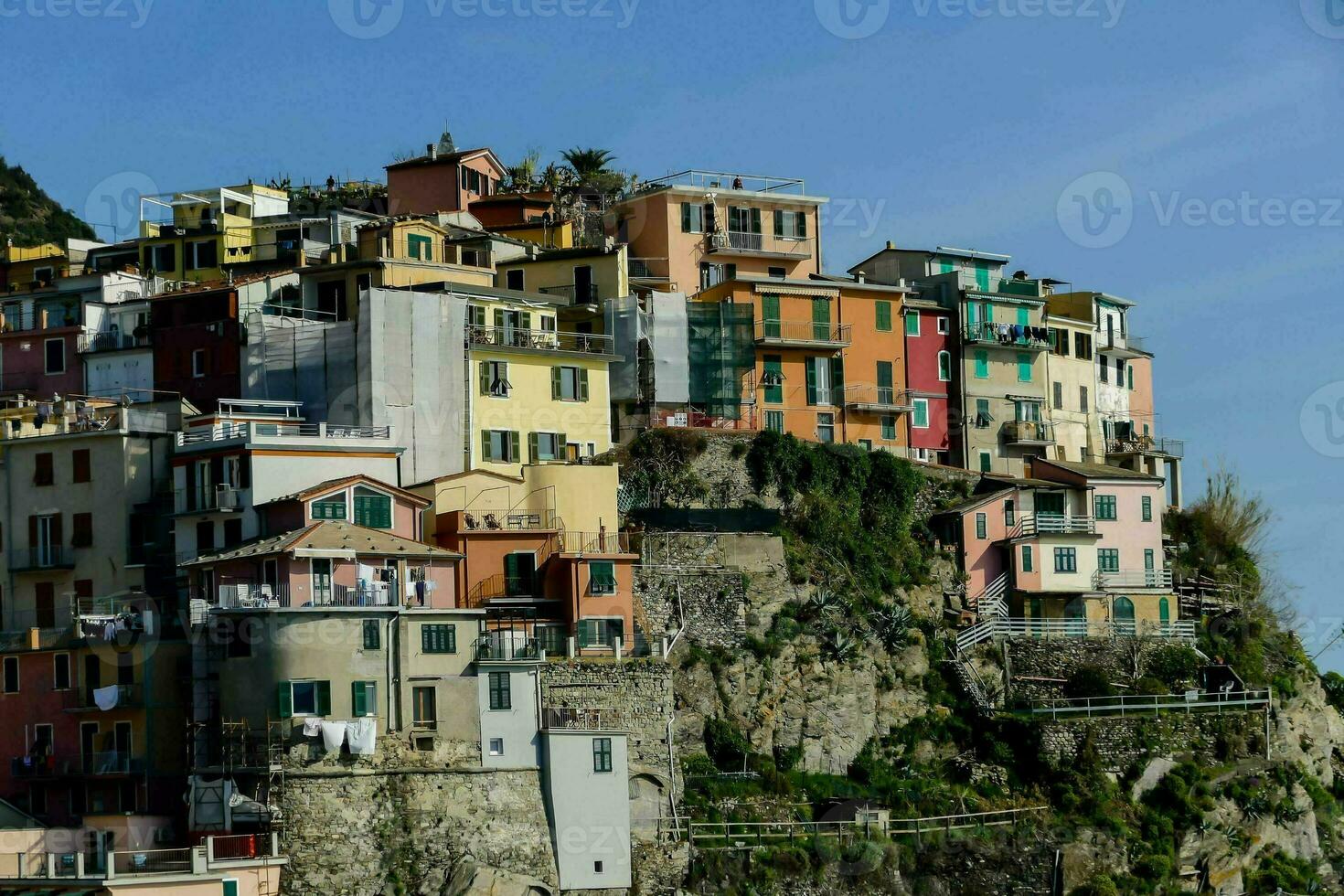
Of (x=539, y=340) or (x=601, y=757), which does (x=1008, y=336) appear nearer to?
(x=539, y=340)

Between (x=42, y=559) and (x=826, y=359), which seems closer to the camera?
(x=42, y=559)

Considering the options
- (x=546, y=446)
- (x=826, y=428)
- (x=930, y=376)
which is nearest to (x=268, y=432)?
(x=546, y=446)

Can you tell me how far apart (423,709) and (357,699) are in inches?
82.4

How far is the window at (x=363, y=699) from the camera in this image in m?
63.8

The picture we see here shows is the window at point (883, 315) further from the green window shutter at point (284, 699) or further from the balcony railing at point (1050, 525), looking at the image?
the green window shutter at point (284, 699)

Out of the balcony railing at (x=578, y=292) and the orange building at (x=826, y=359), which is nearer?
the balcony railing at (x=578, y=292)

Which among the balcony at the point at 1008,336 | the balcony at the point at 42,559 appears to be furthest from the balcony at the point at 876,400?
the balcony at the point at 42,559

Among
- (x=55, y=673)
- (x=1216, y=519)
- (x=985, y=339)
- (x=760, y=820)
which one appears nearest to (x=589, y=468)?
(x=760, y=820)

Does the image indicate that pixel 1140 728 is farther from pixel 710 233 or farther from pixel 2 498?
pixel 2 498

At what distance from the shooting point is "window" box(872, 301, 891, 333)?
302 feet

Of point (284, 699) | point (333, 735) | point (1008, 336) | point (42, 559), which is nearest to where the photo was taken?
point (333, 735)

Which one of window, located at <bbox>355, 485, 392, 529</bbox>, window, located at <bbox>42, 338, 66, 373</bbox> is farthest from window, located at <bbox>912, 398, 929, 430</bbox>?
window, located at <bbox>42, 338, 66, 373</bbox>

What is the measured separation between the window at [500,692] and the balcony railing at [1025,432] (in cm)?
3417

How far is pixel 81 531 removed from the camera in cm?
7400
